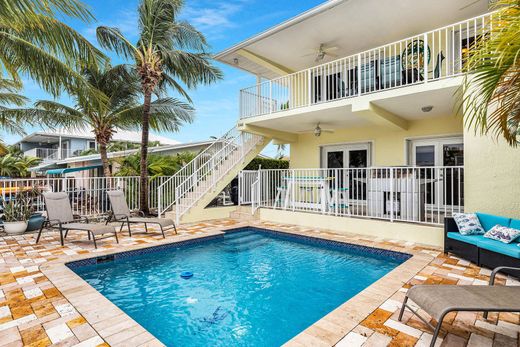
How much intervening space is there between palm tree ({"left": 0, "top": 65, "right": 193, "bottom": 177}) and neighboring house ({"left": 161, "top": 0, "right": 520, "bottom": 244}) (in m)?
3.53

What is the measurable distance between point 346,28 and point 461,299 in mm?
9184

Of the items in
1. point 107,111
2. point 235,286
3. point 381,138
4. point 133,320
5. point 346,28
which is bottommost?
point 235,286

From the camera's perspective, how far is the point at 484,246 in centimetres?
515

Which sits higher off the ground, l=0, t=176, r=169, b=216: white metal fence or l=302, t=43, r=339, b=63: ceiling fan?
l=302, t=43, r=339, b=63: ceiling fan

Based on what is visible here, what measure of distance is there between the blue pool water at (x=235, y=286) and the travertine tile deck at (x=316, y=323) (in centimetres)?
57

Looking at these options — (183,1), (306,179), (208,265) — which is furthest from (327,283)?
(183,1)

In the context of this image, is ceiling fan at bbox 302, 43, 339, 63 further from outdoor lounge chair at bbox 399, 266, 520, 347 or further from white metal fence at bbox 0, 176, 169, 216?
outdoor lounge chair at bbox 399, 266, 520, 347

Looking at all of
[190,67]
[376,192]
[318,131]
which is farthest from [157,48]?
[376,192]

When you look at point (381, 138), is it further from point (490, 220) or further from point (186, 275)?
point (186, 275)

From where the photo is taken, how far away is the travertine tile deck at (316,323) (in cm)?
305

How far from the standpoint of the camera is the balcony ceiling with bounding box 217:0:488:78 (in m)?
8.30

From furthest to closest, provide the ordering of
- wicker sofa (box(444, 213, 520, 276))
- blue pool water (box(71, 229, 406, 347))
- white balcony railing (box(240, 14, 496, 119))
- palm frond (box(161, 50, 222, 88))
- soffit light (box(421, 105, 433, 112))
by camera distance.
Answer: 1. palm frond (box(161, 50, 222, 88))
2. soffit light (box(421, 105, 433, 112))
3. white balcony railing (box(240, 14, 496, 119))
4. wicker sofa (box(444, 213, 520, 276))
5. blue pool water (box(71, 229, 406, 347))

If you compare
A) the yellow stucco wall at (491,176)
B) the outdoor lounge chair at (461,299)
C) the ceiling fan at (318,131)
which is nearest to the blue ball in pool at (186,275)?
the outdoor lounge chair at (461,299)

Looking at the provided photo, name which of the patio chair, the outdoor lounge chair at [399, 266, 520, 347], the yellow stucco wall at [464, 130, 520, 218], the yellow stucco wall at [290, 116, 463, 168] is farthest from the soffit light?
the outdoor lounge chair at [399, 266, 520, 347]
